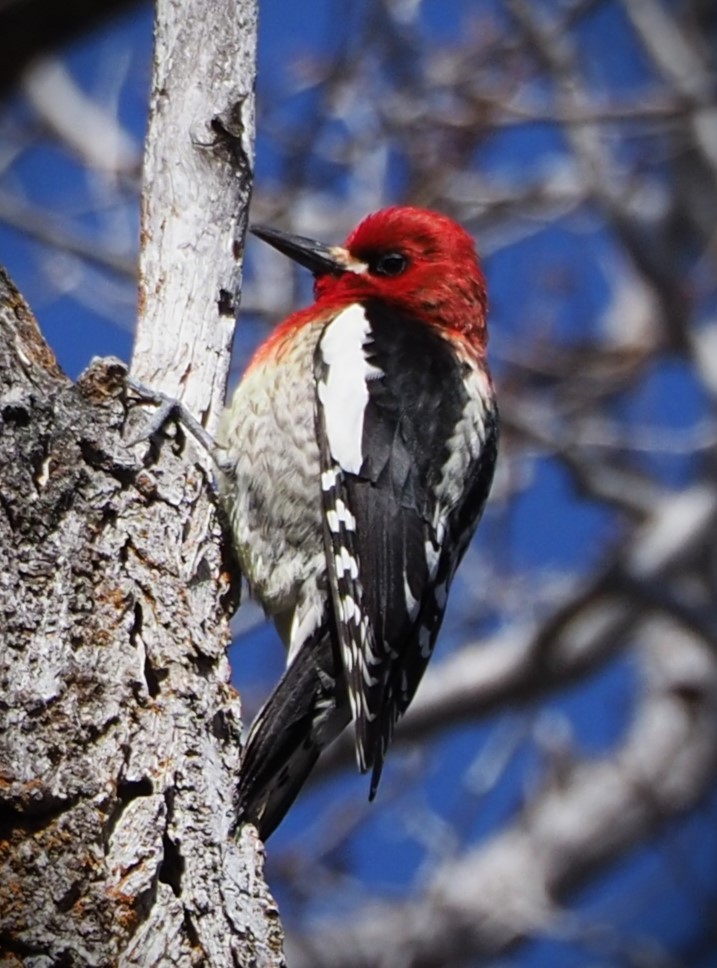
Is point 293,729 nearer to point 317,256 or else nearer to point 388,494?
point 388,494

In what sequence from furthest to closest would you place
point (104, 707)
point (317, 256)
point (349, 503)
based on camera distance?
point (317, 256), point (349, 503), point (104, 707)

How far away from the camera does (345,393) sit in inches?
152

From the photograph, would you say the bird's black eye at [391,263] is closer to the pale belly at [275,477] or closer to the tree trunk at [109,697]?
the pale belly at [275,477]

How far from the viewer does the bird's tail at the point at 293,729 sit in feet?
10.5

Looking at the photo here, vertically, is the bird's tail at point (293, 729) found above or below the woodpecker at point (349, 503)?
below

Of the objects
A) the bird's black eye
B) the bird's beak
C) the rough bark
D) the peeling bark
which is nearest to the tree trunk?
the peeling bark

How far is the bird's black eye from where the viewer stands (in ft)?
14.8

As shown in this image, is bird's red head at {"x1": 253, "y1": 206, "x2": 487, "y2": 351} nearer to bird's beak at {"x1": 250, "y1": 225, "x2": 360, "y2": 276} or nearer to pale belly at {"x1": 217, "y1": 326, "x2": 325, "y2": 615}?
bird's beak at {"x1": 250, "y1": 225, "x2": 360, "y2": 276}

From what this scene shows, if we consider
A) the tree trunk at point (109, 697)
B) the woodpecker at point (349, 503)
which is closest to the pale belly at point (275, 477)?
the woodpecker at point (349, 503)

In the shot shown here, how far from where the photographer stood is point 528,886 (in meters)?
8.00

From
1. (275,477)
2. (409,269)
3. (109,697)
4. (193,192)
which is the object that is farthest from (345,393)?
(109,697)

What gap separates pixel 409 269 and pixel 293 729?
1613 mm

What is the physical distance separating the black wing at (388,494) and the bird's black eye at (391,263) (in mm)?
359

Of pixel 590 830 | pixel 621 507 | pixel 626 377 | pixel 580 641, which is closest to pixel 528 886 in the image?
pixel 590 830
